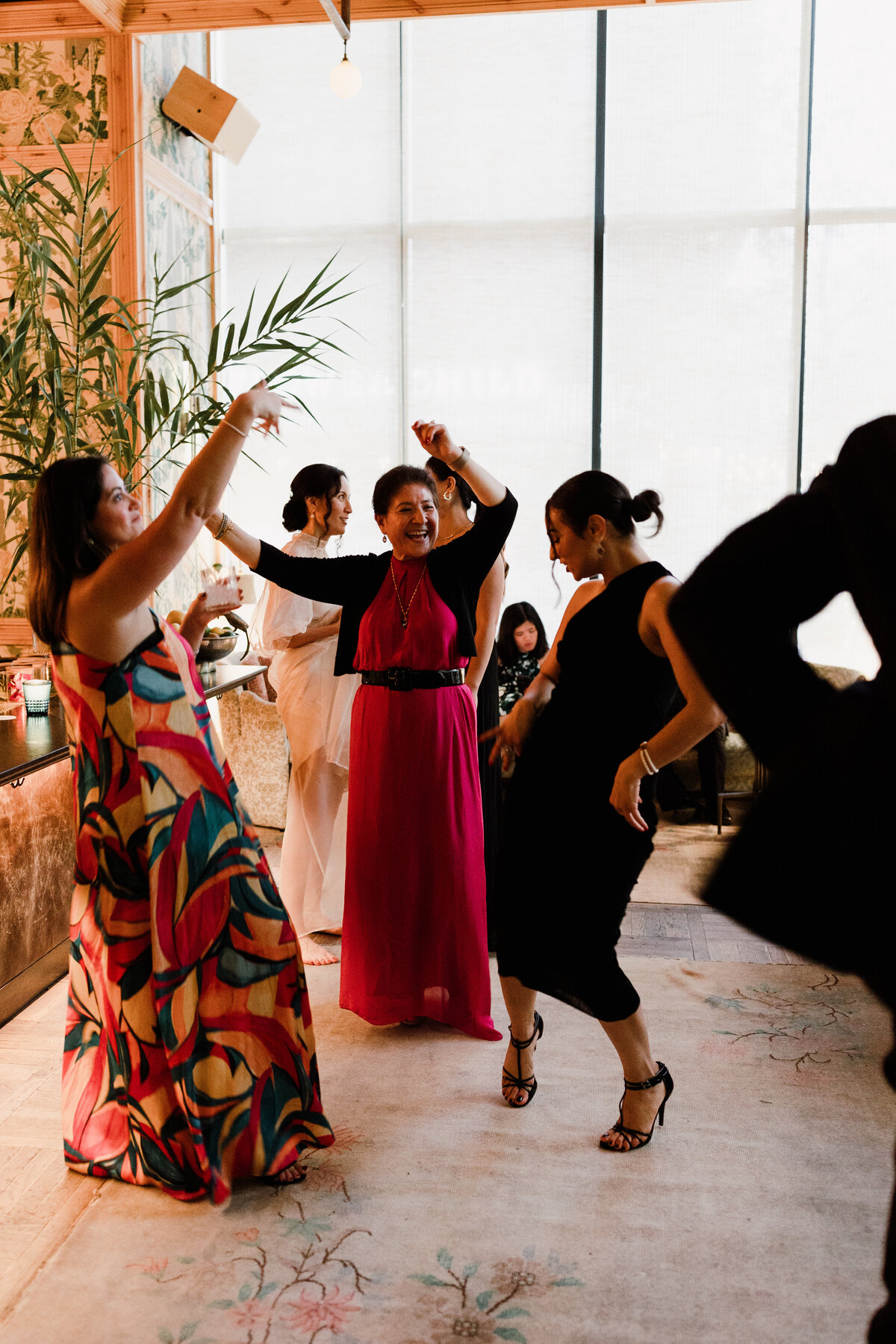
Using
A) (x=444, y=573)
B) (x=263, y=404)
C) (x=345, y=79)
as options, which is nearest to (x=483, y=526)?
(x=444, y=573)

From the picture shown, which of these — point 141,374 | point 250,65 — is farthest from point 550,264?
point 141,374

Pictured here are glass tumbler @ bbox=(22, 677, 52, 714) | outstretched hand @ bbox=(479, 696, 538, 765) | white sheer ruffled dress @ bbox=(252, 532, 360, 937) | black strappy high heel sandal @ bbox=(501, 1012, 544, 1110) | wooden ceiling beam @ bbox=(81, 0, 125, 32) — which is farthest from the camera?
wooden ceiling beam @ bbox=(81, 0, 125, 32)

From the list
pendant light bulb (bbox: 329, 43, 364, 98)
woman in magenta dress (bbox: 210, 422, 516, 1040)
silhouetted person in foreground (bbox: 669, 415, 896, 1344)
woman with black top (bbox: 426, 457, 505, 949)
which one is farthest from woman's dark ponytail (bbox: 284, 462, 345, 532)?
silhouetted person in foreground (bbox: 669, 415, 896, 1344)

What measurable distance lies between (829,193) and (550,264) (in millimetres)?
1585

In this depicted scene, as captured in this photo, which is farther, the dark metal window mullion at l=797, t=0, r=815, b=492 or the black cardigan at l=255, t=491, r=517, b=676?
the dark metal window mullion at l=797, t=0, r=815, b=492

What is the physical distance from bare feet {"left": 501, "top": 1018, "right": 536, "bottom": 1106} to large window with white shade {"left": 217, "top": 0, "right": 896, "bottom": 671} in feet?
13.4

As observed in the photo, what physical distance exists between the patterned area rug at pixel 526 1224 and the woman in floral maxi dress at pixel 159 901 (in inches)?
7.2

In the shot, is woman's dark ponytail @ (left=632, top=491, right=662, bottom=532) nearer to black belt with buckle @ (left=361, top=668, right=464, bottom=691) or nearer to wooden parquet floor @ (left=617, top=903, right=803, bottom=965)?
black belt with buckle @ (left=361, top=668, right=464, bottom=691)

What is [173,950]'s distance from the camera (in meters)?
2.13

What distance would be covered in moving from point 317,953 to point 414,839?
985mm

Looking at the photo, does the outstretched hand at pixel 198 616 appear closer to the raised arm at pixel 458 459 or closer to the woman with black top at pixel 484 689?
the raised arm at pixel 458 459

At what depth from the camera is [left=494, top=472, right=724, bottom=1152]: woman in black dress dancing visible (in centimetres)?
232

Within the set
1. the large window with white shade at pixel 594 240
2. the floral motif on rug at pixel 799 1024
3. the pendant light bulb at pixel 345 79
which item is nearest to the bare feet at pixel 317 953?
the floral motif on rug at pixel 799 1024

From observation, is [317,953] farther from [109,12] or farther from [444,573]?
[109,12]
